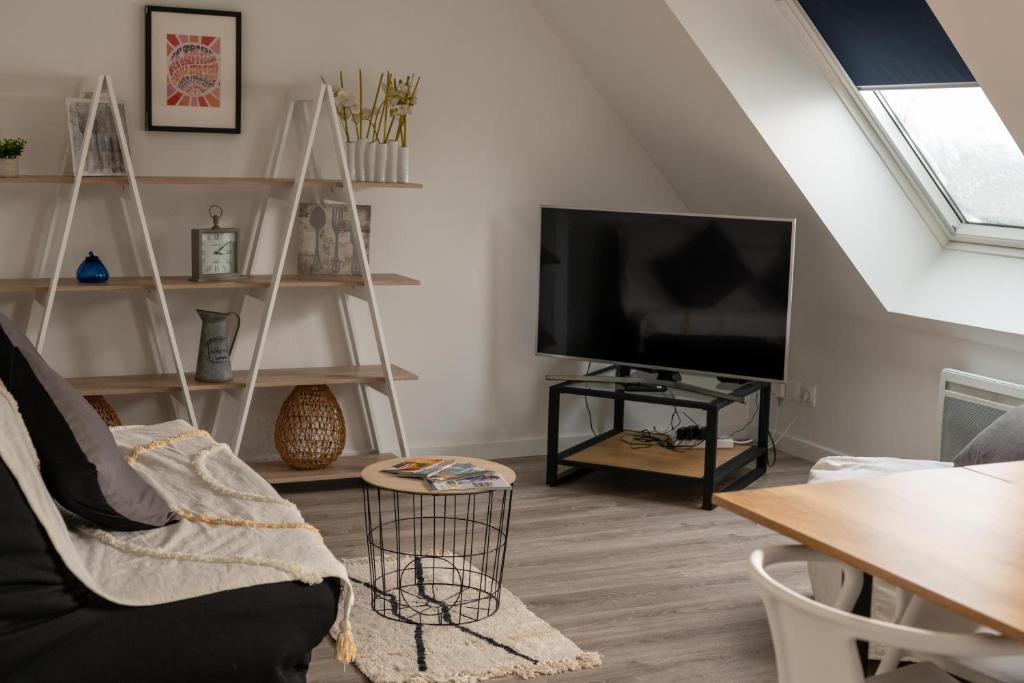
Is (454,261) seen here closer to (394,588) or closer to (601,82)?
(601,82)

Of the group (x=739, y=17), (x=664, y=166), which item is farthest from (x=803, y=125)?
(x=664, y=166)

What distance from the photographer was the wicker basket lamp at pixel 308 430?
15.0ft

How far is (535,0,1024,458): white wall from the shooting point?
14.6 ft

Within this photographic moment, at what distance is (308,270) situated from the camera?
15.2 feet

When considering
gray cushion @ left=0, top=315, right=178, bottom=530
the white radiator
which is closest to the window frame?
the white radiator

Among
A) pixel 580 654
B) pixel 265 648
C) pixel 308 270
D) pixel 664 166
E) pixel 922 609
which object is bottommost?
pixel 580 654

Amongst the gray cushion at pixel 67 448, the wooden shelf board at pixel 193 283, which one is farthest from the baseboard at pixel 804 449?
the gray cushion at pixel 67 448

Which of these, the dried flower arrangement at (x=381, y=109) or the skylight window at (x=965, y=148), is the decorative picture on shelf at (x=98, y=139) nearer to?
the dried flower arrangement at (x=381, y=109)

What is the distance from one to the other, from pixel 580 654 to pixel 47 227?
2.71m

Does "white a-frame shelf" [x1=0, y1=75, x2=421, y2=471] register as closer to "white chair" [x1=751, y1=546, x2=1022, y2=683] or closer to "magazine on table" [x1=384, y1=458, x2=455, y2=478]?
"magazine on table" [x1=384, y1=458, x2=455, y2=478]

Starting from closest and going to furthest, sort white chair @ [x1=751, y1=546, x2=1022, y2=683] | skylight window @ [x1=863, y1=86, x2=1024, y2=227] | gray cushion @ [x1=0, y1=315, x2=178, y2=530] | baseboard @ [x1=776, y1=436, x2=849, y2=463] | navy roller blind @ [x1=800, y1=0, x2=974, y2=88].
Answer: white chair @ [x1=751, y1=546, x2=1022, y2=683]
gray cushion @ [x1=0, y1=315, x2=178, y2=530]
navy roller blind @ [x1=800, y1=0, x2=974, y2=88]
skylight window @ [x1=863, y1=86, x2=1024, y2=227]
baseboard @ [x1=776, y1=436, x2=849, y2=463]

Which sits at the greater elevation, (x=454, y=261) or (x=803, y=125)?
(x=803, y=125)

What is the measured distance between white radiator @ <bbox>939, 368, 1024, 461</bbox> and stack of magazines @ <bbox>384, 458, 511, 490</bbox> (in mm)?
2013

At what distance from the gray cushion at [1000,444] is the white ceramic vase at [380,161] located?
2450 millimetres
